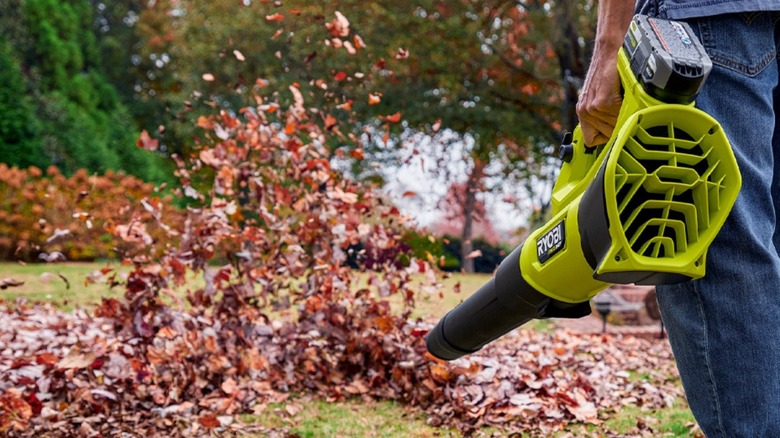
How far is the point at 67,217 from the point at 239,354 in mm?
6783

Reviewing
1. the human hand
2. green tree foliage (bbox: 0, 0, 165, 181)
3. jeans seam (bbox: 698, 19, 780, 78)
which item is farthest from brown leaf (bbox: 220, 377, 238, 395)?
green tree foliage (bbox: 0, 0, 165, 181)

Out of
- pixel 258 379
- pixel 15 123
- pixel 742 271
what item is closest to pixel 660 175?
pixel 742 271

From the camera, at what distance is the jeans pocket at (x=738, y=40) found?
1.04 metres

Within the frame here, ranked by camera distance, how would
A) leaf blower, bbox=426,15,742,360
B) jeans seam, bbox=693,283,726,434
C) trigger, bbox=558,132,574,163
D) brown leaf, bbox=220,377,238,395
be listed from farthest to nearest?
brown leaf, bbox=220,377,238,395
trigger, bbox=558,132,574,163
jeans seam, bbox=693,283,726,434
leaf blower, bbox=426,15,742,360

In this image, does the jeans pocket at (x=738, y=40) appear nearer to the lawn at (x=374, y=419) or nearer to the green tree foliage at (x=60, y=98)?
the lawn at (x=374, y=419)

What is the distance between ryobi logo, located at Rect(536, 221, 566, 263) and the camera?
113 centimetres

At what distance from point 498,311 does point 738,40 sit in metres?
0.61

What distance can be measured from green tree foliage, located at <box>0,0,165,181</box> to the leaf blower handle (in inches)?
514

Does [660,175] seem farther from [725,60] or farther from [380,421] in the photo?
[380,421]

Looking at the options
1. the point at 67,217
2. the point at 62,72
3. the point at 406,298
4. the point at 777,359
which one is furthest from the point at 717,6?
the point at 62,72

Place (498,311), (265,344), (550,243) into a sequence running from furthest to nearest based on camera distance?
(265,344) → (498,311) → (550,243)

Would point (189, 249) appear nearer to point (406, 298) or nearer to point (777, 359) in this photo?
point (406, 298)

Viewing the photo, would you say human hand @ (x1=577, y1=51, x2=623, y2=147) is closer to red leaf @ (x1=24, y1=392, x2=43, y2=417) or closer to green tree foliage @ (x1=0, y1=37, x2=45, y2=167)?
red leaf @ (x1=24, y1=392, x2=43, y2=417)

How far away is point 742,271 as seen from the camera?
1032 mm
